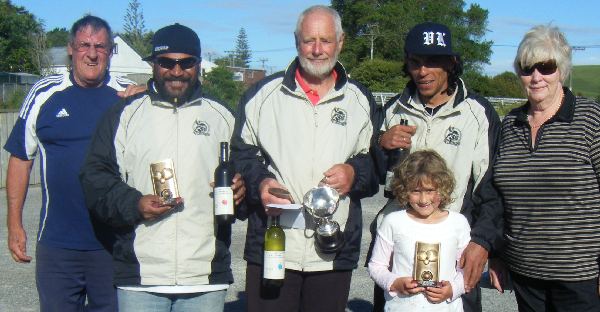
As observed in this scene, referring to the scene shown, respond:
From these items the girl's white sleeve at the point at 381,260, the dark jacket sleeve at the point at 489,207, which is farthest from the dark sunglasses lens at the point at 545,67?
the girl's white sleeve at the point at 381,260

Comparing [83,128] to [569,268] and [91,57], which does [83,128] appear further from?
[569,268]

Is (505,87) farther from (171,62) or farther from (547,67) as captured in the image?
(171,62)

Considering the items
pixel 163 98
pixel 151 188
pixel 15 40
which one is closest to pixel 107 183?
pixel 151 188

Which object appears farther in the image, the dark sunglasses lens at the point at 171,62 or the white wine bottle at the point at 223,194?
the dark sunglasses lens at the point at 171,62

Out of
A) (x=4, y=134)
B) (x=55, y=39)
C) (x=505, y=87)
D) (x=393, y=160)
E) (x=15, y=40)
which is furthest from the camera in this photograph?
(x=55, y=39)

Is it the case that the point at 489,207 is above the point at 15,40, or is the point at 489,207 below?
below

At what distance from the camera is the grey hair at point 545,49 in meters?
4.44

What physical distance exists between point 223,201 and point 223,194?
0.13 ft

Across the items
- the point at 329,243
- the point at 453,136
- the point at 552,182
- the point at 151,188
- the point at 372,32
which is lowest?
the point at 329,243

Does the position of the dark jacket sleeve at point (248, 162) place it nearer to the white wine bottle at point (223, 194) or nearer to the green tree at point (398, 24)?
the white wine bottle at point (223, 194)

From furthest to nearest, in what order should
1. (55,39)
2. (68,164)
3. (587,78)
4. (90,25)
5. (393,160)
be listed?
(587,78)
(55,39)
(90,25)
(68,164)
(393,160)

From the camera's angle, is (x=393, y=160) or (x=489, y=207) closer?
(x=489, y=207)

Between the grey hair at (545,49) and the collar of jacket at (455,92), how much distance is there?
36cm

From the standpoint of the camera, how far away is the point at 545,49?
4.43 m
